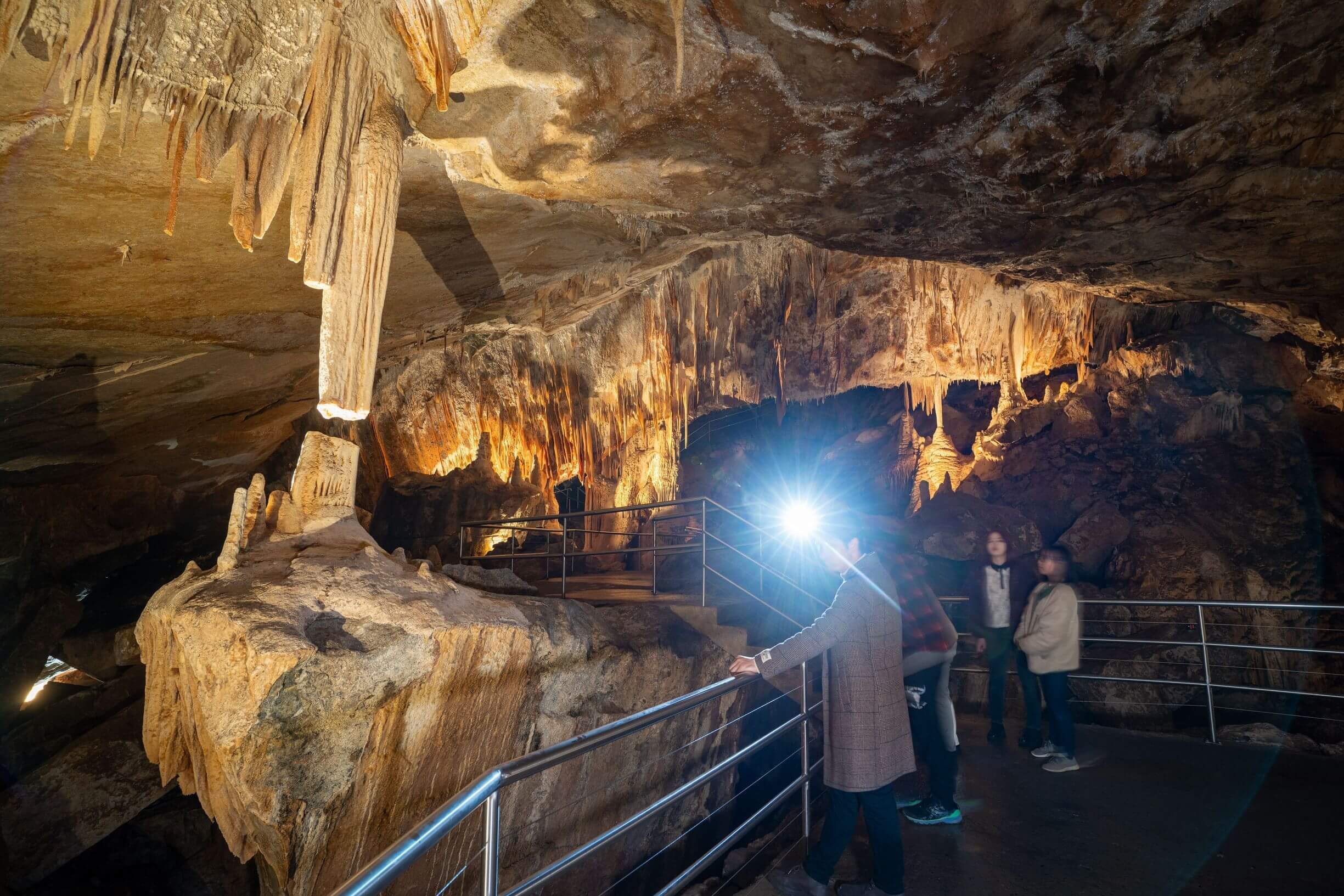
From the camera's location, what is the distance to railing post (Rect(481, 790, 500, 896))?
1.66 meters

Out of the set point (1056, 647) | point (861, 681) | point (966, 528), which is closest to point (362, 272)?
point (861, 681)

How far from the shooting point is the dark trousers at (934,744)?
11.7 ft

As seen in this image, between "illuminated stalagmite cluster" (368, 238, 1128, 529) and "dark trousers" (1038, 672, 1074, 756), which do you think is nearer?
"dark trousers" (1038, 672, 1074, 756)

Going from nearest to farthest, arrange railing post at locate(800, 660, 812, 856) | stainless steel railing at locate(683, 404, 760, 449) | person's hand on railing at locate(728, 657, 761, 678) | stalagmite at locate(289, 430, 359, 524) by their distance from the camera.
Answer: person's hand on railing at locate(728, 657, 761, 678) → railing post at locate(800, 660, 812, 856) → stalagmite at locate(289, 430, 359, 524) → stainless steel railing at locate(683, 404, 760, 449)

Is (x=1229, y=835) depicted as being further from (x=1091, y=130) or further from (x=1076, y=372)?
(x=1076, y=372)

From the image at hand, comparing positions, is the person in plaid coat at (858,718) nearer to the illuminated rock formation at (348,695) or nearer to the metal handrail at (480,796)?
the metal handrail at (480,796)

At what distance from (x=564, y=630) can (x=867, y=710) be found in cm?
238

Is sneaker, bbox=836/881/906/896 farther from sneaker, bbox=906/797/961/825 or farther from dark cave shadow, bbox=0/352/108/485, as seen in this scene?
dark cave shadow, bbox=0/352/108/485

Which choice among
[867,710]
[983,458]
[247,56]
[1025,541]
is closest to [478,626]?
[867,710]

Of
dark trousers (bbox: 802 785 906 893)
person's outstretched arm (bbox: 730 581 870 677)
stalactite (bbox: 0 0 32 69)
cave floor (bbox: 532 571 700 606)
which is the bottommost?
dark trousers (bbox: 802 785 906 893)

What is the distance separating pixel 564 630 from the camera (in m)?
4.68

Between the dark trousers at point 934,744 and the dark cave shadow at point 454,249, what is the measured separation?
14.6ft

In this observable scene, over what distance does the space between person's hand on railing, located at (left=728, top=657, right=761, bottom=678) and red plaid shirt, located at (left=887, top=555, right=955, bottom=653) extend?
1.22 meters

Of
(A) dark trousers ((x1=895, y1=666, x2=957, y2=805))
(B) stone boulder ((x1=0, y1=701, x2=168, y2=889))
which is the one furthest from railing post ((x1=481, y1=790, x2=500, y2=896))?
(B) stone boulder ((x1=0, y1=701, x2=168, y2=889))
